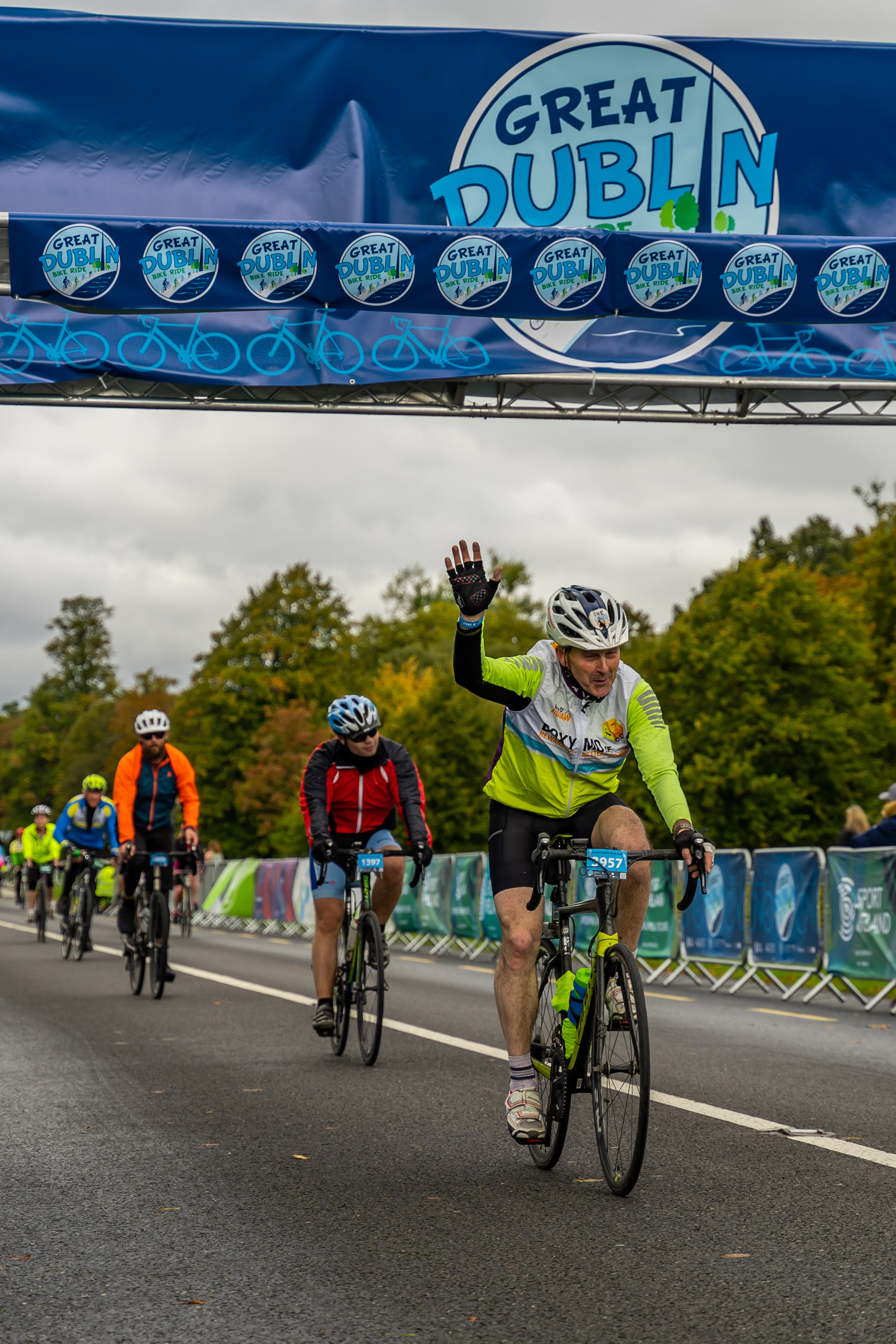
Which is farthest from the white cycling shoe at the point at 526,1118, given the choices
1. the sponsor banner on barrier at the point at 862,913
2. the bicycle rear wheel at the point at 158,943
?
the sponsor banner on barrier at the point at 862,913

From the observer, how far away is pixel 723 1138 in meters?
6.29

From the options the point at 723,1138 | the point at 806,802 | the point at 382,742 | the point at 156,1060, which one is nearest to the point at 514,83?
the point at 382,742

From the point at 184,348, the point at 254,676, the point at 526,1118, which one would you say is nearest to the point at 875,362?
the point at 184,348

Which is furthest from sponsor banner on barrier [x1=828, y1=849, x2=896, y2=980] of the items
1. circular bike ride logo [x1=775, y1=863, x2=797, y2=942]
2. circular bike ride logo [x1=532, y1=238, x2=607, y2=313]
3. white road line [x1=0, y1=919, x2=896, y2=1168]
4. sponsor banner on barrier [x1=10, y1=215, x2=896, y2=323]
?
circular bike ride logo [x1=532, y1=238, x2=607, y2=313]

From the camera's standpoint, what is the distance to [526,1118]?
557 cm

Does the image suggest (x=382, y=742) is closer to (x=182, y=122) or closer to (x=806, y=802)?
(x=182, y=122)

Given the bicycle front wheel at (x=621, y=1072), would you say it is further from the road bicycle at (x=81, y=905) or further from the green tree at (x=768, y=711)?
the green tree at (x=768, y=711)

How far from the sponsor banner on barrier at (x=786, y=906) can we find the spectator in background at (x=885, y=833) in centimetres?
39

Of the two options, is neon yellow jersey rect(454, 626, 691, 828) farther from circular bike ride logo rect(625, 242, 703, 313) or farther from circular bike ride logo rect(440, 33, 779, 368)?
circular bike ride logo rect(440, 33, 779, 368)

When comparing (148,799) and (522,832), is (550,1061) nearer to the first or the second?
(522,832)

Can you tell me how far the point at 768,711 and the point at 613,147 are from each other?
3488 centimetres

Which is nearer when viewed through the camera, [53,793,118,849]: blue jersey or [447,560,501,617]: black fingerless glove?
[447,560,501,617]: black fingerless glove

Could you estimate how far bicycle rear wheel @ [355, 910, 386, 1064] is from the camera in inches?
336

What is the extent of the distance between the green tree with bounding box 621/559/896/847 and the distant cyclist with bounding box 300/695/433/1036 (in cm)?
3405
